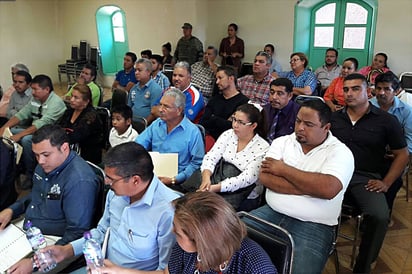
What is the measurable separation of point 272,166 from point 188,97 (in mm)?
1867

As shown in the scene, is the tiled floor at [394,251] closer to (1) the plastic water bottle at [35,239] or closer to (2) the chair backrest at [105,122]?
(1) the plastic water bottle at [35,239]

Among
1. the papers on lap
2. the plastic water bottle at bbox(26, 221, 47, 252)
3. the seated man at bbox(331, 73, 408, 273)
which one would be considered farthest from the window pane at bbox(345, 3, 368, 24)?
the plastic water bottle at bbox(26, 221, 47, 252)

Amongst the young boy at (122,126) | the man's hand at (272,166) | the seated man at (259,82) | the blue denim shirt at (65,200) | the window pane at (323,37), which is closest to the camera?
the blue denim shirt at (65,200)

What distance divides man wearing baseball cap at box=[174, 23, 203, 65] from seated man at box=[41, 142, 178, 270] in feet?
20.9

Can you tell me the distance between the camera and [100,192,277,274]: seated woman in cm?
123

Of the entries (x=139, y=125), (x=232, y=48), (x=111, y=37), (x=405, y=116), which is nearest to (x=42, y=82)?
(x=139, y=125)

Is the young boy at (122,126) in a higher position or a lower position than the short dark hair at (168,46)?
lower

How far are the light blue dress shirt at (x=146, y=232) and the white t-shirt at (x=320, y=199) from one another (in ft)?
2.24

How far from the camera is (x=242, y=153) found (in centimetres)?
244

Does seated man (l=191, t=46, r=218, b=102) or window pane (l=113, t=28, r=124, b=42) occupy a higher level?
window pane (l=113, t=28, r=124, b=42)

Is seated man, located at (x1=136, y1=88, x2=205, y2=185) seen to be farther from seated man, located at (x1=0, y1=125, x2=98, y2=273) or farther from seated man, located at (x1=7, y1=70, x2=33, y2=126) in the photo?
seated man, located at (x1=7, y1=70, x2=33, y2=126)

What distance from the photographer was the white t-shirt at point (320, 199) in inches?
77.5

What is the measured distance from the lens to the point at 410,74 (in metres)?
5.70

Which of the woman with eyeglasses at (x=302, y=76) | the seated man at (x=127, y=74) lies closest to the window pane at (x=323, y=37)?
the woman with eyeglasses at (x=302, y=76)
